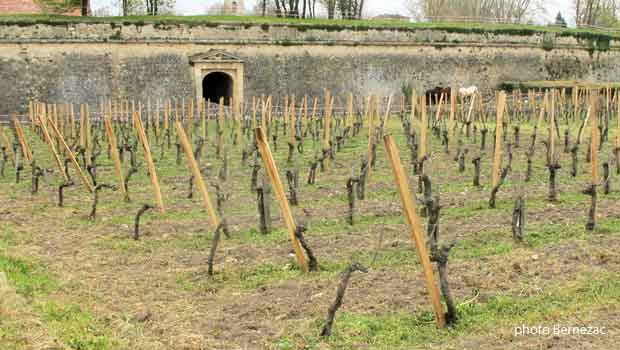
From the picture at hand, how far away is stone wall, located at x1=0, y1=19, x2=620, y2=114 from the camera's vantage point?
72.3 ft

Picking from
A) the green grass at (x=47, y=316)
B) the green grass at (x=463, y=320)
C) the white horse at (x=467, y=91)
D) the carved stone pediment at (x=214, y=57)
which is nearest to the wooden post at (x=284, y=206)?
the green grass at (x=463, y=320)

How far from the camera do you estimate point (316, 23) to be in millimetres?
25234

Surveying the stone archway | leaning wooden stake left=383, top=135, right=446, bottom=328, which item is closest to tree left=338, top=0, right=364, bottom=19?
the stone archway

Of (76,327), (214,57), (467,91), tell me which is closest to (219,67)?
(214,57)

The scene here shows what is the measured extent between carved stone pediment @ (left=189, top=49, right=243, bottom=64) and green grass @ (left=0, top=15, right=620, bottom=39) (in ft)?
3.10

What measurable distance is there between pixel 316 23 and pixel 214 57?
3792 mm

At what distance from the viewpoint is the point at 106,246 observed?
7543mm

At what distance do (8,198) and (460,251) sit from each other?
6.35m

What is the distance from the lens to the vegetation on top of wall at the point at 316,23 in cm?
2250

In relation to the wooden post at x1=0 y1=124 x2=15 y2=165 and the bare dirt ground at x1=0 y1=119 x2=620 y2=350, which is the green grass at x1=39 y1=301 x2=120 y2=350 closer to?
the bare dirt ground at x1=0 y1=119 x2=620 y2=350

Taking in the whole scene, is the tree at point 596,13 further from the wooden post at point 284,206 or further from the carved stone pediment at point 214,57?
the wooden post at point 284,206

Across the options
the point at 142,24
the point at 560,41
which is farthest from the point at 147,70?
the point at 560,41

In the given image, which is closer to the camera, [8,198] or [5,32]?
[8,198]

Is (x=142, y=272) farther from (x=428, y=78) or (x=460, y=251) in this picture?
(x=428, y=78)
